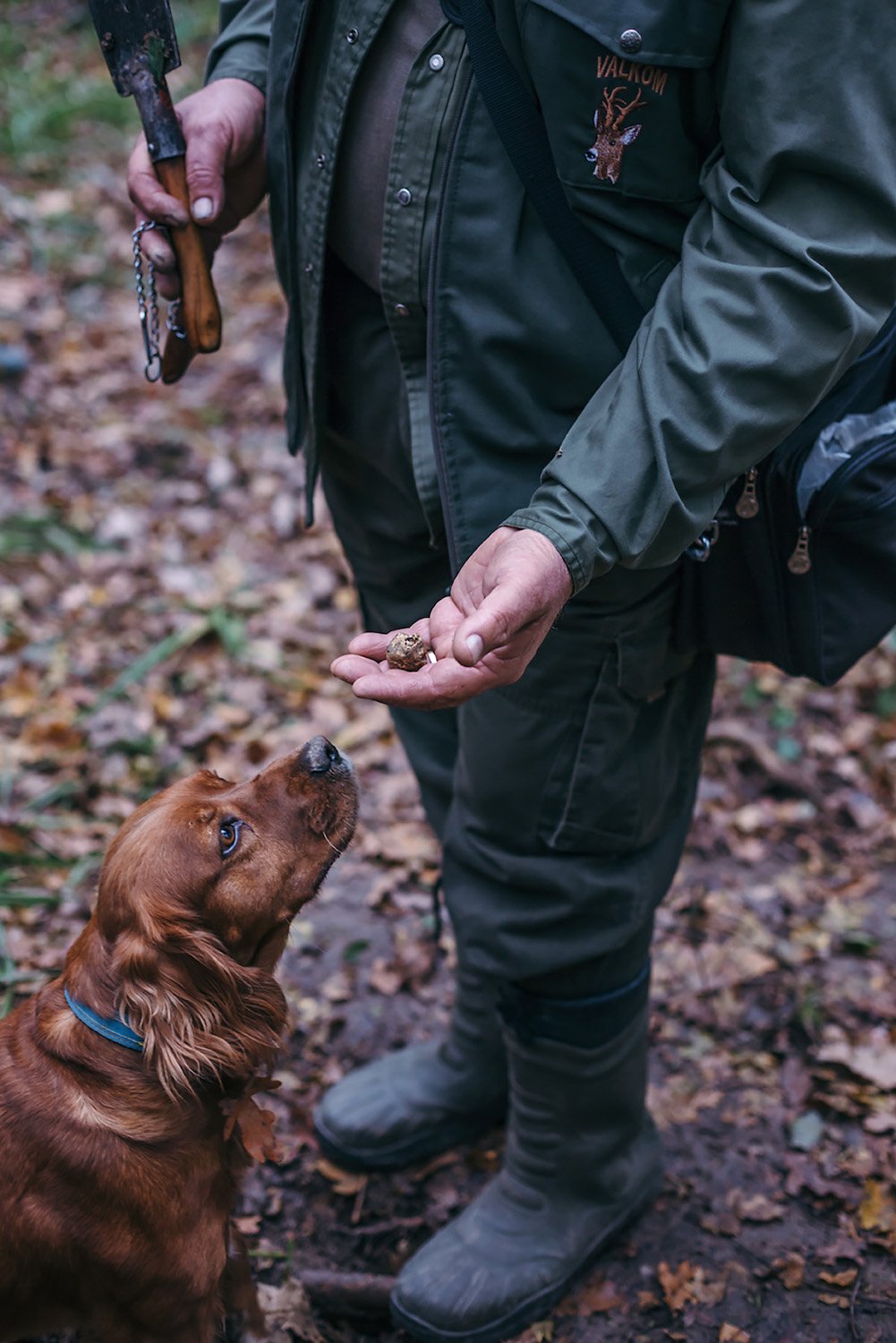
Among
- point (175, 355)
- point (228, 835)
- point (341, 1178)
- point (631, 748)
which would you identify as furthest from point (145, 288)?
point (341, 1178)

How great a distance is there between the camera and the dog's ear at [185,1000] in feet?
6.91

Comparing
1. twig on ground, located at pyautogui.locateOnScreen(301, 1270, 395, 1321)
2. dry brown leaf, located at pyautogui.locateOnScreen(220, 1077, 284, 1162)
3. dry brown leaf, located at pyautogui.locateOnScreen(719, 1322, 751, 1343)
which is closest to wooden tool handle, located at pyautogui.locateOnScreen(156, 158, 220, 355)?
dry brown leaf, located at pyautogui.locateOnScreen(220, 1077, 284, 1162)

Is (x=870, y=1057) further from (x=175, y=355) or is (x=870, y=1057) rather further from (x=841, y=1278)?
(x=175, y=355)

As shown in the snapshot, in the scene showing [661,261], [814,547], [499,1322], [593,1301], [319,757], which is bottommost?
[593,1301]

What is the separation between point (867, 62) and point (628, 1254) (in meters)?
2.56

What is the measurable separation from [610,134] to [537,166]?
135 millimetres

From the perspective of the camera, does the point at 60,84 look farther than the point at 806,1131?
Yes

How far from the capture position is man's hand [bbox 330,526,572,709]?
157 cm

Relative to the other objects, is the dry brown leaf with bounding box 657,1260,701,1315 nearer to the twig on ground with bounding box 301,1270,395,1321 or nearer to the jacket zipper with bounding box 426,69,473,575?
the twig on ground with bounding box 301,1270,395,1321

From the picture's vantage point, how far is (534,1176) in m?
2.75

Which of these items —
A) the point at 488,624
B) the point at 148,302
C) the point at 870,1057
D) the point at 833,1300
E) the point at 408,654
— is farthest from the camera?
the point at 870,1057

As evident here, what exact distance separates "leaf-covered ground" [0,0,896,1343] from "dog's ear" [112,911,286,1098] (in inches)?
36.0

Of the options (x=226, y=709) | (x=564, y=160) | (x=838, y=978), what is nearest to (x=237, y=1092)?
(x=564, y=160)

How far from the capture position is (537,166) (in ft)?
5.87
